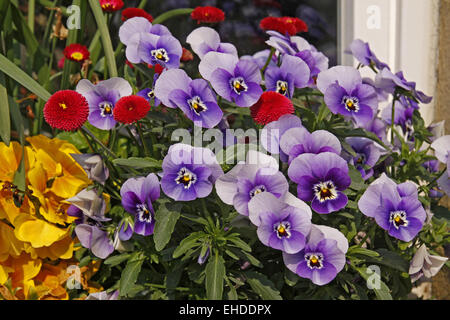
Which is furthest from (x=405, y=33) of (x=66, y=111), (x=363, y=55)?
(x=66, y=111)

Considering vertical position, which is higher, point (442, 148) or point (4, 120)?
point (4, 120)

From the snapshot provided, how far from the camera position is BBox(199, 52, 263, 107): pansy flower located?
1061 mm

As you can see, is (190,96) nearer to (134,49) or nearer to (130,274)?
(134,49)

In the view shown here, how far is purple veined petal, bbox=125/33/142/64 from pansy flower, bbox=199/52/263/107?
0.50 feet

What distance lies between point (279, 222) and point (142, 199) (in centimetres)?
27

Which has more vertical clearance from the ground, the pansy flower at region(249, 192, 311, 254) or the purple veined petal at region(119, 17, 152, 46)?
the purple veined petal at region(119, 17, 152, 46)

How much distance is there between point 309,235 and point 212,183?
20 cm

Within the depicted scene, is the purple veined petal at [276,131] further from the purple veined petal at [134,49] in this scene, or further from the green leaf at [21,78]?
the green leaf at [21,78]

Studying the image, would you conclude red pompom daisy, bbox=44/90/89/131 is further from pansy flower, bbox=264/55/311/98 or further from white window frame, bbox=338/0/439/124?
white window frame, bbox=338/0/439/124

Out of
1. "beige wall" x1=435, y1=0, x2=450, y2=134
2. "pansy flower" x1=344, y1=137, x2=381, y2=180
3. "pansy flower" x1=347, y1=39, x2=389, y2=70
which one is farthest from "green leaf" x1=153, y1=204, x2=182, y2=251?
"beige wall" x1=435, y1=0, x2=450, y2=134

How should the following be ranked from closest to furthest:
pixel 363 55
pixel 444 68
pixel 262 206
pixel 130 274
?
1. pixel 262 206
2. pixel 130 274
3. pixel 363 55
4. pixel 444 68

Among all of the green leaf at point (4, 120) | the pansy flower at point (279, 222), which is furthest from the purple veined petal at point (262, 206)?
the green leaf at point (4, 120)

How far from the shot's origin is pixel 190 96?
1062 millimetres
